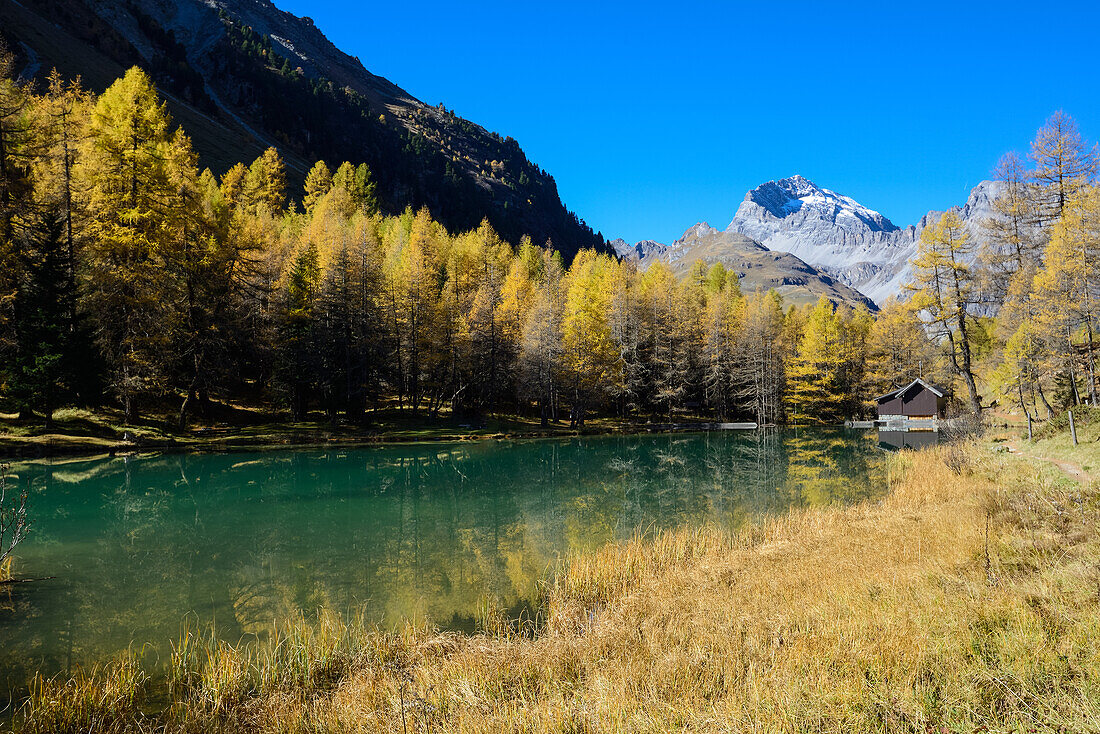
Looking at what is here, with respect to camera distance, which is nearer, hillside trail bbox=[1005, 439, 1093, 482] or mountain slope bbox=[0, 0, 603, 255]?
hillside trail bbox=[1005, 439, 1093, 482]

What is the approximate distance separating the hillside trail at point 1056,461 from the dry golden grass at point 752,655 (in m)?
6.32

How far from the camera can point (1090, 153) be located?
31797mm

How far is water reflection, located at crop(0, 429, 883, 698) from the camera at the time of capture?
35.7 ft

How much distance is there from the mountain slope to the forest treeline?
2288 inches

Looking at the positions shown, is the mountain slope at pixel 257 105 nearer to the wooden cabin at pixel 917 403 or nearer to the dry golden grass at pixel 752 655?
the wooden cabin at pixel 917 403

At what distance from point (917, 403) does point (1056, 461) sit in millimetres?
43988

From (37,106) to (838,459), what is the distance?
5904 centimetres

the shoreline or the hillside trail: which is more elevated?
the hillside trail

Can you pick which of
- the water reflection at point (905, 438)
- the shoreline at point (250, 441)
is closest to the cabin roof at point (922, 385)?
the water reflection at point (905, 438)

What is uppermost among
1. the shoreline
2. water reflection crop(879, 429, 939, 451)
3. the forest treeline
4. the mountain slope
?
the mountain slope

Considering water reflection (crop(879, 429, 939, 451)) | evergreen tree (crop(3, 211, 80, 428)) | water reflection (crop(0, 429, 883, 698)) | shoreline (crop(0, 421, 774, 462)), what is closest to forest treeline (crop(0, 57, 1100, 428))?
evergreen tree (crop(3, 211, 80, 428))

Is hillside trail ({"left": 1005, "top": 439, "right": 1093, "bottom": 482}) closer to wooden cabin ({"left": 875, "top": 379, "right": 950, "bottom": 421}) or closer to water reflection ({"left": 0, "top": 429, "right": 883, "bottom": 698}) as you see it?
water reflection ({"left": 0, "top": 429, "right": 883, "bottom": 698})

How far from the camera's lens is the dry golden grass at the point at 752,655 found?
507 centimetres

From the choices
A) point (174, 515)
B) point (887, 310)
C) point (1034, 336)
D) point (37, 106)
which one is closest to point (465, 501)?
point (174, 515)
